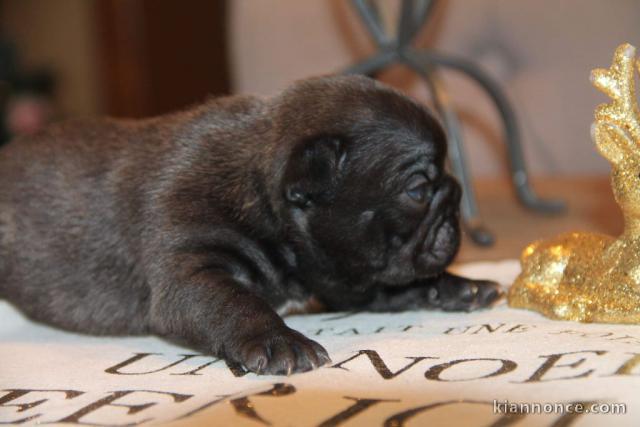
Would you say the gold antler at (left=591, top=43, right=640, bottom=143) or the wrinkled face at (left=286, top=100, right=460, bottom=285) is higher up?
the gold antler at (left=591, top=43, right=640, bottom=143)

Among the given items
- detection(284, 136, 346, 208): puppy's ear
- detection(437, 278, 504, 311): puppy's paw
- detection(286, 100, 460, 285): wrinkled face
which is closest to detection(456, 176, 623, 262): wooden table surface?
detection(437, 278, 504, 311): puppy's paw

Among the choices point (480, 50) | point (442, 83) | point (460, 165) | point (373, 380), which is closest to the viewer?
point (373, 380)

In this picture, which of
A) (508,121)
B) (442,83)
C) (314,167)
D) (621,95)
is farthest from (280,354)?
(508,121)

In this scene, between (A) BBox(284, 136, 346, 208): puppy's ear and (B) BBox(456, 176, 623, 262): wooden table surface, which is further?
(B) BBox(456, 176, 623, 262): wooden table surface

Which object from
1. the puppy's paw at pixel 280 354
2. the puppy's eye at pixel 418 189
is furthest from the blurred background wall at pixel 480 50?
the puppy's paw at pixel 280 354

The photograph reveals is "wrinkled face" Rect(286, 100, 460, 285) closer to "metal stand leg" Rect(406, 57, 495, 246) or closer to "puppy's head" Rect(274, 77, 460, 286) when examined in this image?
"puppy's head" Rect(274, 77, 460, 286)

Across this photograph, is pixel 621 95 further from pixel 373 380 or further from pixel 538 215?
pixel 538 215

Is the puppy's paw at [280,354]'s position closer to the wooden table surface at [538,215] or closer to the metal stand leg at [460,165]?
the wooden table surface at [538,215]
